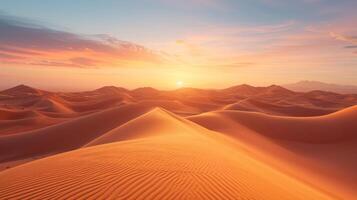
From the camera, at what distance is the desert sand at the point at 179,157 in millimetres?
4852

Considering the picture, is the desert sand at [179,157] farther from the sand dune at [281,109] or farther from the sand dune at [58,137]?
the sand dune at [281,109]

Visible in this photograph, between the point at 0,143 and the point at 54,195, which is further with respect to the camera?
the point at 0,143

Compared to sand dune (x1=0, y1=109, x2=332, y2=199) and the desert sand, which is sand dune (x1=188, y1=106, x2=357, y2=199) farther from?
sand dune (x1=0, y1=109, x2=332, y2=199)

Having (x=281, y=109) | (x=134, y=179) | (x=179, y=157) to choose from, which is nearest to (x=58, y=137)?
(x=179, y=157)

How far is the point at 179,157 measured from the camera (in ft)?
23.8

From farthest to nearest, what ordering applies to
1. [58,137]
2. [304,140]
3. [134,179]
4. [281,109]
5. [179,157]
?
[281,109] → [304,140] → [58,137] → [179,157] → [134,179]

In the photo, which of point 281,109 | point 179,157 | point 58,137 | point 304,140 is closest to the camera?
point 179,157

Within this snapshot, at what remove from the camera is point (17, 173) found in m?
5.61

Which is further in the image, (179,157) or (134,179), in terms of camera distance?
(179,157)

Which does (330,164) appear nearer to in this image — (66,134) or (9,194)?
(9,194)

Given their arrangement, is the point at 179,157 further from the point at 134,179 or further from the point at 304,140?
the point at 304,140

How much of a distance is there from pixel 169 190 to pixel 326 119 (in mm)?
22109

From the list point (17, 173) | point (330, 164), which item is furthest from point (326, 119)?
point (17, 173)

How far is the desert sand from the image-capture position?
4.85 metres
